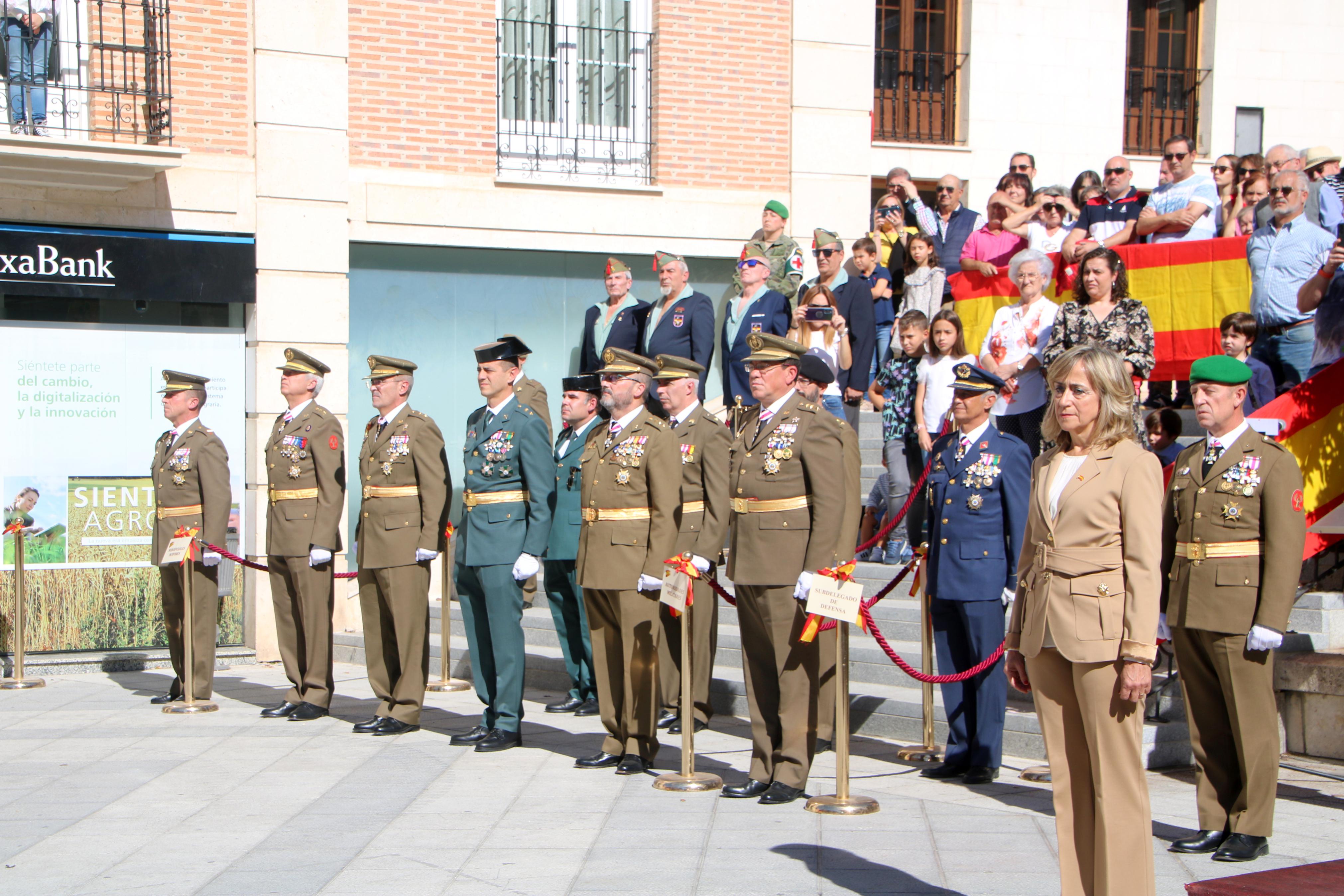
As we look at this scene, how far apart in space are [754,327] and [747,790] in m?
5.71

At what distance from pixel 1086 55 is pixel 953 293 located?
760 cm

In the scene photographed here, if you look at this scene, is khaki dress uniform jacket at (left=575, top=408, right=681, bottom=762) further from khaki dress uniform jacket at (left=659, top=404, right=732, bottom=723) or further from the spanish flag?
the spanish flag

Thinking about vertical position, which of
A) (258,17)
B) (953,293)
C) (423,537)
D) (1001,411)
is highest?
(258,17)

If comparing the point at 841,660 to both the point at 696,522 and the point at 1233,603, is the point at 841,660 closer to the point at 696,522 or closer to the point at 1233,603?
the point at 1233,603

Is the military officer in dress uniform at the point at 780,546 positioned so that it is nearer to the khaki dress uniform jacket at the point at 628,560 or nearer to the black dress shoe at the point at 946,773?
the khaki dress uniform jacket at the point at 628,560

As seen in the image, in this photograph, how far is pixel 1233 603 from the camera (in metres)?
5.82

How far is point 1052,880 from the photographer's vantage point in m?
5.43

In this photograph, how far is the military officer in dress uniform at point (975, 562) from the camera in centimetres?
711

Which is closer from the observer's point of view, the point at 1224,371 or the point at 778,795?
the point at 1224,371

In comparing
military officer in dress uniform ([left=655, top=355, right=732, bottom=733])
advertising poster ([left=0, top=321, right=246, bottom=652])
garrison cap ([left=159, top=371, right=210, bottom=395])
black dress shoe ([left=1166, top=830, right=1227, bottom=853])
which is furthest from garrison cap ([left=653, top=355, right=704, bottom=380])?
advertising poster ([left=0, top=321, right=246, bottom=652])

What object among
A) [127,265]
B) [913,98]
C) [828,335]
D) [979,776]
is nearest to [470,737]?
[979,776]

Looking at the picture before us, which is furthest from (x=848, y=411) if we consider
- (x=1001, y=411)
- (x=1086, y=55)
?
(x=1086, y=55)

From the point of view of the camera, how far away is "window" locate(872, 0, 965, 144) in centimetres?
1877

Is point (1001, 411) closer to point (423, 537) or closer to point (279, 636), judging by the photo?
point (423, 537)
